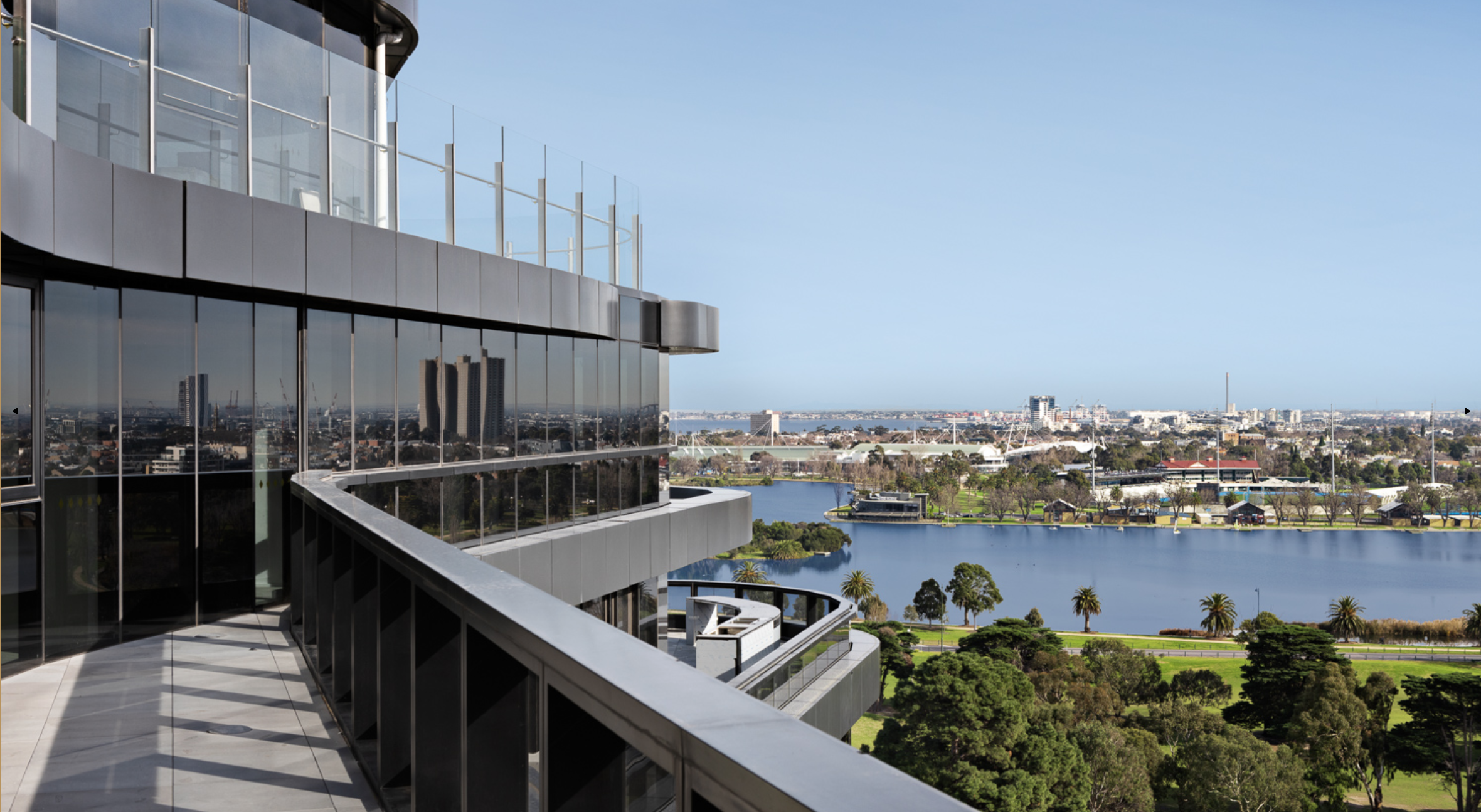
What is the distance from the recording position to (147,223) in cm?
935

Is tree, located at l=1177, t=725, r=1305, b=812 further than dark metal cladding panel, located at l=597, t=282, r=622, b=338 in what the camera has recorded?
Yes

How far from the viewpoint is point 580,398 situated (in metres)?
18.5

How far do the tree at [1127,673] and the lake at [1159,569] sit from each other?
117 feet

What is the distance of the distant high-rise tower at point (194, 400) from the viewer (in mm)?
10602

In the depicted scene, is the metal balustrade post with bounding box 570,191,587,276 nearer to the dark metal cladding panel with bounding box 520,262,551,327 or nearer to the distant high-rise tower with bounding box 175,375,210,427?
the dark metal cladding panel with bounding box 520,262,551,327

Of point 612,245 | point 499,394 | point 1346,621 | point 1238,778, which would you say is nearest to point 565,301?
point 499,394

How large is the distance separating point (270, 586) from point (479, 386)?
5199 mm

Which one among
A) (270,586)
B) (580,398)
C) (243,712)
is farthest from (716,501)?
(243,712)

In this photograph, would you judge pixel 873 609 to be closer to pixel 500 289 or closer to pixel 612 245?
pixel 612 245

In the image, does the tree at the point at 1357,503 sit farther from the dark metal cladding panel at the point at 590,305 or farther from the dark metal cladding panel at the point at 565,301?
the dark metal cladding panel at the point at 565,301

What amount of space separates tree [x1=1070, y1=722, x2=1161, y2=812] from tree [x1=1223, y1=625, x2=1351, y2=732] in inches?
702

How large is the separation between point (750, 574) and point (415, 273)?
320ft

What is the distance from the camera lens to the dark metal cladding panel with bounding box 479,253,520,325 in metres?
14.8

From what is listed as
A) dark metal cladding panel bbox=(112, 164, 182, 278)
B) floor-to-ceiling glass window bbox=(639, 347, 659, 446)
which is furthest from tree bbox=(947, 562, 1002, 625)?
dark metal cladding panel bbox=(112, 164, 182, 278)
